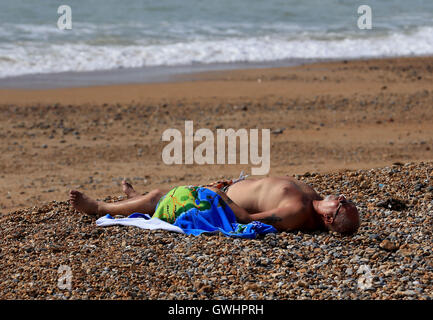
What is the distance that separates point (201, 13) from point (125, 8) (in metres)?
2.45

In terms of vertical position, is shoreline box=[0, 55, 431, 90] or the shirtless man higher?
shoreline box=[0, 55, 431, 90]

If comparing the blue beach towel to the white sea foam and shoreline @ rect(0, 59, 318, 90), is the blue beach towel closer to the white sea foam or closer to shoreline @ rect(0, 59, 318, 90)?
shoreline @ rect(0, 59, 318, 90)

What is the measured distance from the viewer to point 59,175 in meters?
9.02

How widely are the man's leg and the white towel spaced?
0.10 m

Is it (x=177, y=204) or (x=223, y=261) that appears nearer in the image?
(x=223, y=261)

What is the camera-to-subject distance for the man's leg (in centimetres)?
564

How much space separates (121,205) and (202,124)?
537cm

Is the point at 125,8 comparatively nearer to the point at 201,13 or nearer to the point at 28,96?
the point at 201,13

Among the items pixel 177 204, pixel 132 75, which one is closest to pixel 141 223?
pixel 177 204

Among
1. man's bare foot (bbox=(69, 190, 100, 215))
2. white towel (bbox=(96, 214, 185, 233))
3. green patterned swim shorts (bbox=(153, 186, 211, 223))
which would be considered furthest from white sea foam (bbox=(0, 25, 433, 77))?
green patterned swim shorts (bbox=(153, 186, 211, 223))

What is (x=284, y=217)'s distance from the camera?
17.0 ft

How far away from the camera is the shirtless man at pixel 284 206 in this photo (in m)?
5.14

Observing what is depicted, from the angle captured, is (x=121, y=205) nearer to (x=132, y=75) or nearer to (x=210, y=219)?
(x=210, y=219)

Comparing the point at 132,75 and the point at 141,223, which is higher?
the point at 132,75
